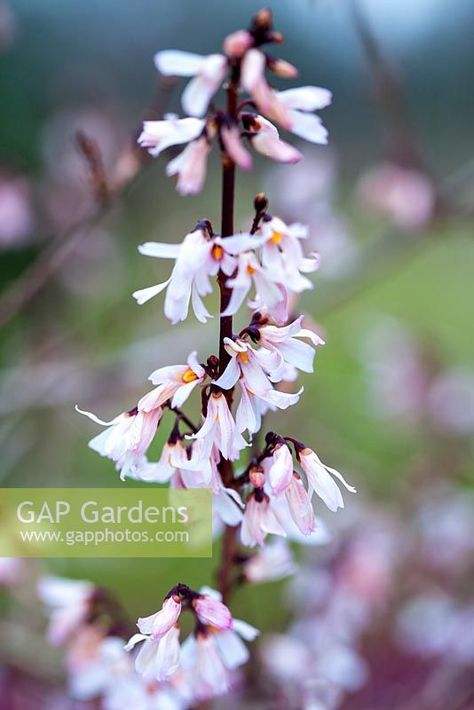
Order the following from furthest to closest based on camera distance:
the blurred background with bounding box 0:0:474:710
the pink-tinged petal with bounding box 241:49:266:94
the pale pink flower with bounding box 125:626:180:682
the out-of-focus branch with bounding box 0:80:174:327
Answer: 1. the blurred background with bounding box 0:0:474:710
2. the out-of-focus branch with bounding box 0:80:174:327
3. the pale pink flower with bounding box 125:626:180:682
4. the pink-tinged petal with bounding box 241:49:266:94

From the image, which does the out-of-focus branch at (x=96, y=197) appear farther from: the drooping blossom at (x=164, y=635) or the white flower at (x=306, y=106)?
the drooping blossom at (x=164, y=635)

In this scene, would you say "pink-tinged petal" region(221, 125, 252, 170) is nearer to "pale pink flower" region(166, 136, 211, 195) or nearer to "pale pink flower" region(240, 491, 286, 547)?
"pale pink flower" region(166, 136, 211, 195)

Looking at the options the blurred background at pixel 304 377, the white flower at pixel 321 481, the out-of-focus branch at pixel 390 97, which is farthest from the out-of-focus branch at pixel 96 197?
the white flower at pixel 321 481

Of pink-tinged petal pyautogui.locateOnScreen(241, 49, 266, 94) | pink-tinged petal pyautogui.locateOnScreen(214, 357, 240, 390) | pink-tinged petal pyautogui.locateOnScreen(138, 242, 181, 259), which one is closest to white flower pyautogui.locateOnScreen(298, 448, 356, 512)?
pink-tinged petal pyautogui.locateOnScreen(214, 357, 240, 390)

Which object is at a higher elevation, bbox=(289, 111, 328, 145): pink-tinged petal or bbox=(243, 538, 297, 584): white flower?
bbox=(289, 111, 328, 145): pink-tinged petal

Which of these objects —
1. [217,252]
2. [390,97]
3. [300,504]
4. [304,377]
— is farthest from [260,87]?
[304,377]

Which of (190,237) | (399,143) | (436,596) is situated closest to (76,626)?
(190,237)

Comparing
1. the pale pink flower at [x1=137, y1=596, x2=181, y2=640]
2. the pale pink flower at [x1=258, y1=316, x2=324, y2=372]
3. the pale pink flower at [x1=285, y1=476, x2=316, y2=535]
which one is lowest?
the pale pink flower at [x1=137, y1=596, x2=181, y2=640]
